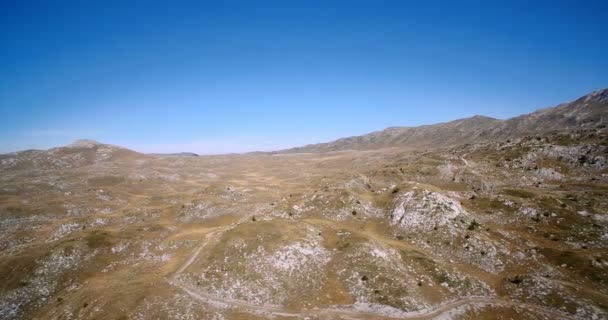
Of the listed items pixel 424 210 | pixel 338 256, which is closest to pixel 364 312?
pixel 338 256

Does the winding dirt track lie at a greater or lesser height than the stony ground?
lesser

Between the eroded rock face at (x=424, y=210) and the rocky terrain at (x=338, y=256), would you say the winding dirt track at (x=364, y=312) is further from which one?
the eroded rock face at (x=424, y=210)

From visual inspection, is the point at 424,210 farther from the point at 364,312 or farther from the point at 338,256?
the point at 364,312

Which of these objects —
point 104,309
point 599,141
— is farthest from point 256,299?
point 599,141

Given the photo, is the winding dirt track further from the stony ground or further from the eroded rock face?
the eroded rock face

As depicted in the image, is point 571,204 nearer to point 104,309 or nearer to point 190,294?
point 190,294

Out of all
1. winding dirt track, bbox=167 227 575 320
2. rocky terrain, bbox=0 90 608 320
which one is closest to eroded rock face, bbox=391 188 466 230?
rocky terrain, bbox=0 90 608 320

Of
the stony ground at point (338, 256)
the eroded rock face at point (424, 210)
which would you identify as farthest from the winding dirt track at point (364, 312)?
the eroded rock face at point (424, 210)
